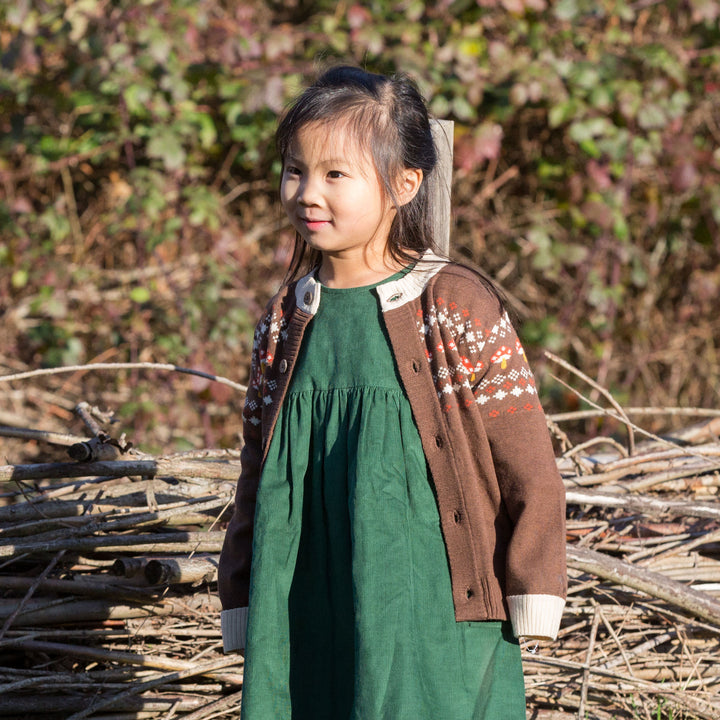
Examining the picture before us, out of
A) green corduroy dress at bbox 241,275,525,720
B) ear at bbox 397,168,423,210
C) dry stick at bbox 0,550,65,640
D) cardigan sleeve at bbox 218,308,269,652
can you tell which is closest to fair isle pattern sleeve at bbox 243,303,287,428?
cardigan sleeve at bbox 218,308,269,652

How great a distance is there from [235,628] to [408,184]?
0.91 m

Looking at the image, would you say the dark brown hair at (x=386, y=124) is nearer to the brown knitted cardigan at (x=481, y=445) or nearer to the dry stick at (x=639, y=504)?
the brown knitted cardigan at (x=481, y=445)

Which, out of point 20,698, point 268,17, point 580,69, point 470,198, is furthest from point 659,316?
point 20,698

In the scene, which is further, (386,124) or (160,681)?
(160,681)

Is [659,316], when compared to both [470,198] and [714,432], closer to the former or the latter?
[470,198]

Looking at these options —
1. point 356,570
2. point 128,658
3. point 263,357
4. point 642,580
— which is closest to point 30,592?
point 128,658

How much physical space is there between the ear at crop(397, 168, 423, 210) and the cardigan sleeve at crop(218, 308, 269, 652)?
36 centimetres

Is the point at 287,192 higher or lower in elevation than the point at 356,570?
higher

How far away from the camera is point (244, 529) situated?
1.82 metres

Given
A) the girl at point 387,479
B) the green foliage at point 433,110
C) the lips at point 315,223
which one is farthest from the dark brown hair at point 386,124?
the green foliage at point 433,110

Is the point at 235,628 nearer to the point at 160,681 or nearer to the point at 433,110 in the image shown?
the point at 160,681

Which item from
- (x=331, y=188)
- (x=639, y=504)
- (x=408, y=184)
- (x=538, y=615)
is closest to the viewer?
(x=538, y=615)

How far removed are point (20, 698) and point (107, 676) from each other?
0.66 feet

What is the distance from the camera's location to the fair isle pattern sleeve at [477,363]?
1.63 m
